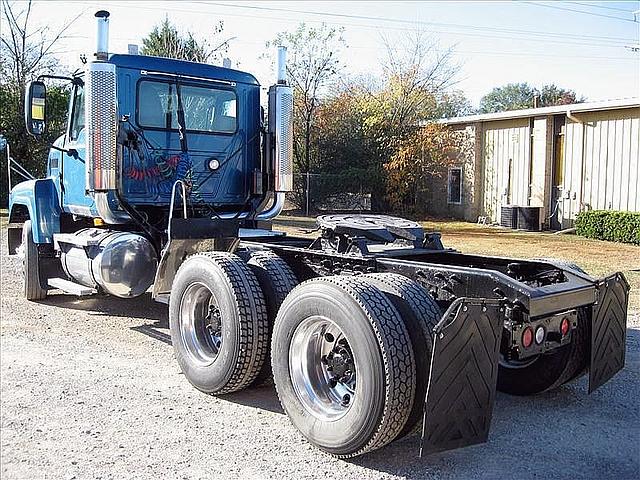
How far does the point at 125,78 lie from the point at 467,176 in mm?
20032

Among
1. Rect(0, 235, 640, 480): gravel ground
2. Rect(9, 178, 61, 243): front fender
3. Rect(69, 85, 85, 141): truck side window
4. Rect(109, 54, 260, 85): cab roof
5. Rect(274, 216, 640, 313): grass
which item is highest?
Rect(109, 54, 260, 85): cab roof

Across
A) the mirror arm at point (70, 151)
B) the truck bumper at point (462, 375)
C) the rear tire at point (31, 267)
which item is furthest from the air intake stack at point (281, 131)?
the truck bumper at point (462, 375)

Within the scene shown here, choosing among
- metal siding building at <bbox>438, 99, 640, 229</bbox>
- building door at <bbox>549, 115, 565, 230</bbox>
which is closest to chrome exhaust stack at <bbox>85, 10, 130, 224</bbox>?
metal siding building at <bbox>438, 99, 640, 229</bbox>

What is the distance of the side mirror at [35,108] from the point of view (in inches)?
298

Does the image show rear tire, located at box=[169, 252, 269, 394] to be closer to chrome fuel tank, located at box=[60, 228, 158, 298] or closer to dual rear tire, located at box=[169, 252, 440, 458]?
dual rear tire, located at box=[169, 252, 440, 458]

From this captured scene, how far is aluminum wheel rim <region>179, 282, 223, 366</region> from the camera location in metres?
5.71

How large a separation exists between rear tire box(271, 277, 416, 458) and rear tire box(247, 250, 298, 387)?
1.57ft

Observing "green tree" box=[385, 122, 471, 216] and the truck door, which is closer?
the truck door

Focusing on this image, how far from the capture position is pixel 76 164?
793cm

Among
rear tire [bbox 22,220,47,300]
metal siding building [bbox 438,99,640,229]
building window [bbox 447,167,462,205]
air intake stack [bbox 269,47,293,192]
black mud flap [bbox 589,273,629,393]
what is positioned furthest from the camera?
building window [bbox 447,167,462,205]

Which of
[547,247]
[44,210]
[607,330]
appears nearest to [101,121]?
[44,210]

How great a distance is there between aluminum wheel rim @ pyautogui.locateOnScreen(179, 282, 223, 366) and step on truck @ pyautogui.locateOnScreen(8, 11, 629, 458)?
14 millimetres

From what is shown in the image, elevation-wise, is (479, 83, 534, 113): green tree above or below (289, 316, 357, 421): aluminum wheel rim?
above

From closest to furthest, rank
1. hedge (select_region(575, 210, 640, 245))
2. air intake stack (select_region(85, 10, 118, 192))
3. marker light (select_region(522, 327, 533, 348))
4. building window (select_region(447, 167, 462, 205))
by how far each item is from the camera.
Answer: marker light (select_region(522, 327, 533, 348)) < air intake stack (select_region(85, 10, 118, 192)) < hedge (select_region(575, 210, 640, 245)) < building window (select_region(447, 167, 462, 205))
